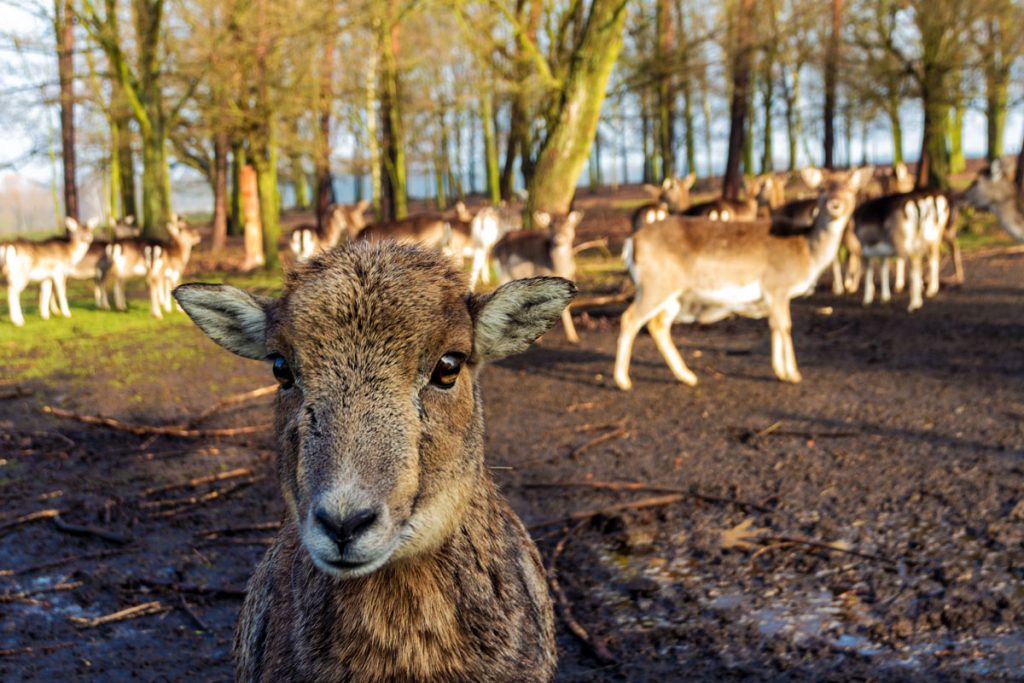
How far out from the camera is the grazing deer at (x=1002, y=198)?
19969mm

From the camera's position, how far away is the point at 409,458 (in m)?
2.67

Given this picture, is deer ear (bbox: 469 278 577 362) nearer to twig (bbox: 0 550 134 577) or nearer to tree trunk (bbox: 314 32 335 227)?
twig (bbox: 0 550 134 577)

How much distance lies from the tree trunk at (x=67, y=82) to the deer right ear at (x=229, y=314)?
74.7ft

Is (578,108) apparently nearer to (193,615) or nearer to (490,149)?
(193,615)

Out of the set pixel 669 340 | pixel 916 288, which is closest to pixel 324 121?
pixel 916 288

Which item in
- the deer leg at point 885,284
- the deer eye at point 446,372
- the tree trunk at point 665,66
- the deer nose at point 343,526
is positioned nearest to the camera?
the deer nose at point 343,526

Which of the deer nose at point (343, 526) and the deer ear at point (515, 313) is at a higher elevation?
the deer ear at point (515, 313)

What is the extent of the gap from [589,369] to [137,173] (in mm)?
31343

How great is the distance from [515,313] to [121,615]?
3.75m

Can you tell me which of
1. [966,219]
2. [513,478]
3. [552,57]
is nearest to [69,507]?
[513,478]

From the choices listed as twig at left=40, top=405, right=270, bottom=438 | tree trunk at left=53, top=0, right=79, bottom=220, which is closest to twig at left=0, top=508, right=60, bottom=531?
twig at left=40, top=405, right=270, bottom=438

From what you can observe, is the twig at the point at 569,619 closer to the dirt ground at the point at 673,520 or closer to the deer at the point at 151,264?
the dirt ground at the point at 673,520

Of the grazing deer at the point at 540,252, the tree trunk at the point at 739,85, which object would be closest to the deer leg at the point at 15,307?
the grazing deer at the point at 540,252

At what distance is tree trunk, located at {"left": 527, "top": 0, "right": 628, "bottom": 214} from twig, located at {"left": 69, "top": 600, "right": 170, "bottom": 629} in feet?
49.3
